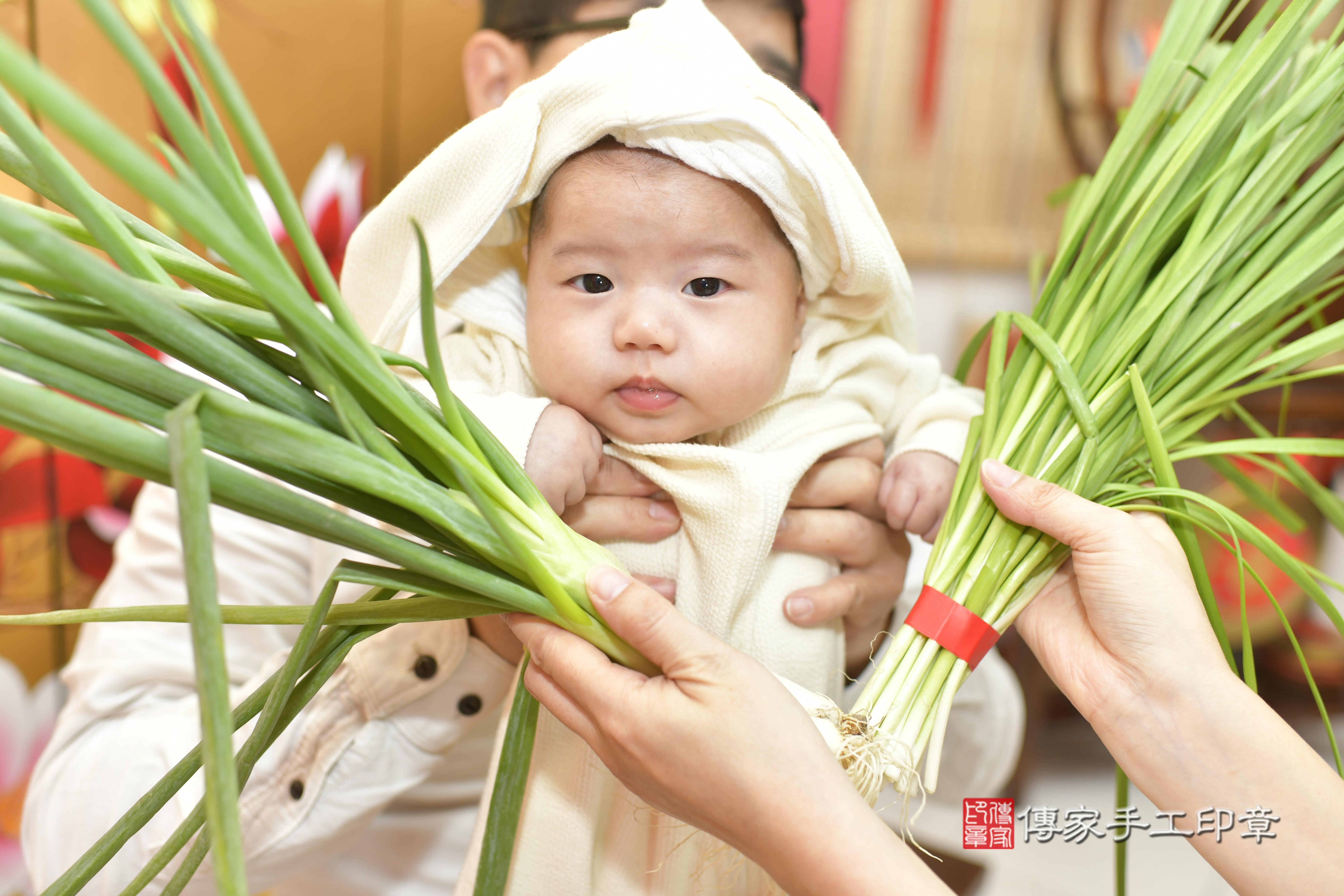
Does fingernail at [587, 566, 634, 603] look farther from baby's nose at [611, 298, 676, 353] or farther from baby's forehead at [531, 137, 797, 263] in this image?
baby's forehead at [531, 137, 797, 263]

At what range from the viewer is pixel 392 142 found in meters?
1.57

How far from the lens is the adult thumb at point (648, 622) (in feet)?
2.02

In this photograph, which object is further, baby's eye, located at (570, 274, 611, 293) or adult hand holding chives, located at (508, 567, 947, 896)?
baby's eye, located at (570, 274, 611, 293)

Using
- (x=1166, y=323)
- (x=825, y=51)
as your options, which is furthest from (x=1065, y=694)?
(x=825, y=51)

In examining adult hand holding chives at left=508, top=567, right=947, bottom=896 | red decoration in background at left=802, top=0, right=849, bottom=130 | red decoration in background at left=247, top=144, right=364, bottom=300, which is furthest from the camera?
red decoration in background at left=802, top=0, right=849, bottom=130

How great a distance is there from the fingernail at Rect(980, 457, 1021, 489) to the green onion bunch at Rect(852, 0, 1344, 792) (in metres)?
0.04

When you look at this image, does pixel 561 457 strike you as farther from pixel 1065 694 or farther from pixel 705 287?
pixel 1065 694

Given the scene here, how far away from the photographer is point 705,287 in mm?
802

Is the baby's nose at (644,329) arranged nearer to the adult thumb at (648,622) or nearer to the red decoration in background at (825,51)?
the adult thumb at (648,622)

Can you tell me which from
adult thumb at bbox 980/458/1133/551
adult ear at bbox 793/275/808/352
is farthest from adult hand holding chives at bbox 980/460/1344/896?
adult ear at bbox 793/275/808/352

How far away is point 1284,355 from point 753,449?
490 millimetres

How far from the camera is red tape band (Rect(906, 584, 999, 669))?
756 millimetres

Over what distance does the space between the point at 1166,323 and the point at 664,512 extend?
1.63 feet

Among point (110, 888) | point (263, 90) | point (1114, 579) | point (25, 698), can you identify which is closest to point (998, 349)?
point (1114, 579)
